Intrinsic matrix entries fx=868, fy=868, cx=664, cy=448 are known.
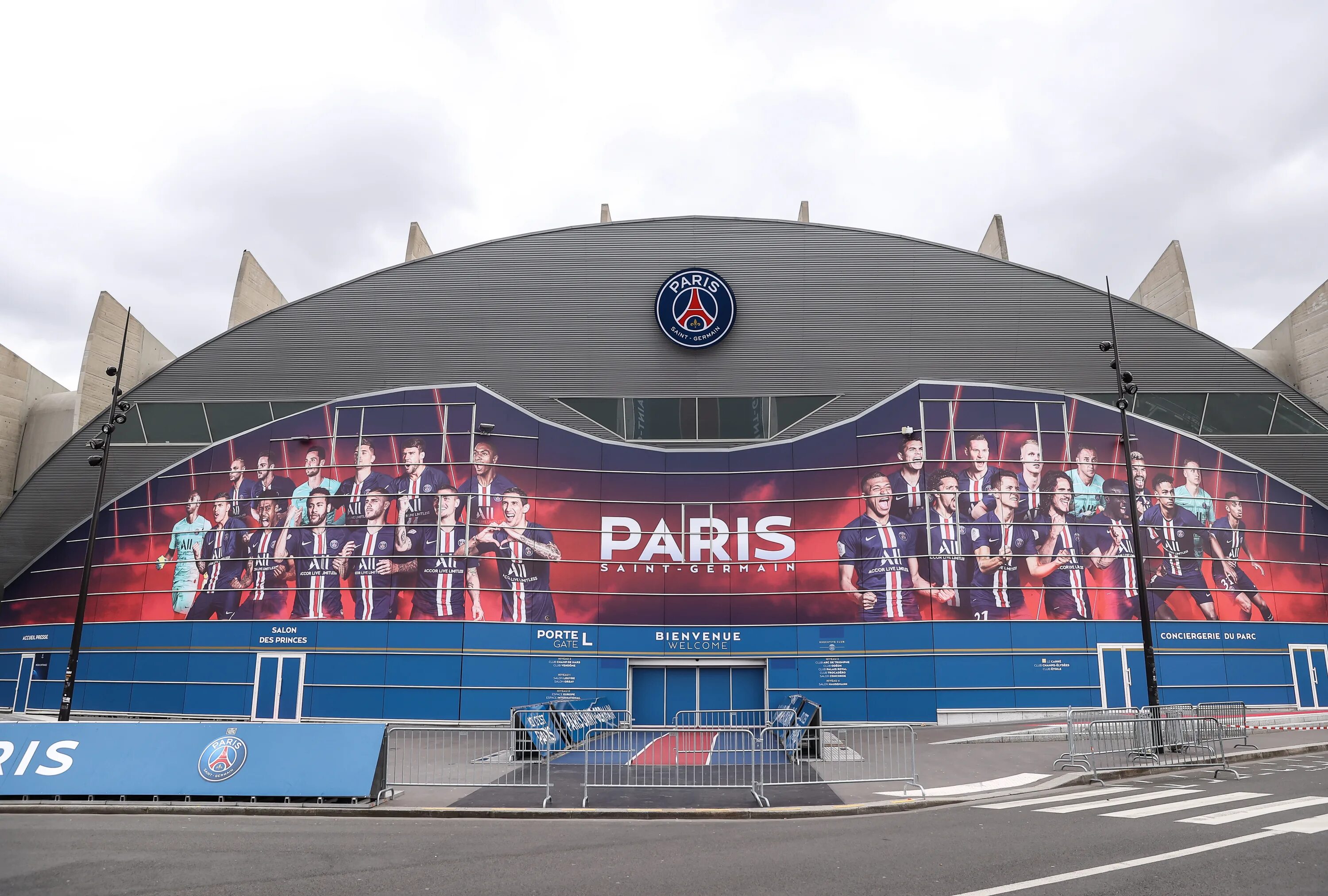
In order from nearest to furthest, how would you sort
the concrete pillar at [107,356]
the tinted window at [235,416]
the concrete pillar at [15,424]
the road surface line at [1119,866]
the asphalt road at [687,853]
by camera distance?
1. the road surface line at [1119,866]
2. the asphalt road at [687,853]
3. the tinted window at [235,416]
4. the concrete pillar at [107,356]
5. the concrete pillar at [15,424]

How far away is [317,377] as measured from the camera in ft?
107

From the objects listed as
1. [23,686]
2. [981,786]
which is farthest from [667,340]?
[23,686]

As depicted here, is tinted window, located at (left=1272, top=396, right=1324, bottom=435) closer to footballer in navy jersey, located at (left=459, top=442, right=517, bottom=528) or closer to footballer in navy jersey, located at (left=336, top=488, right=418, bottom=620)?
footballer in navy jersey, located at (left=459, top=442, right=517, bottom=528)

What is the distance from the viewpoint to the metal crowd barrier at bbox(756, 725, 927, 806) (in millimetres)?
16094

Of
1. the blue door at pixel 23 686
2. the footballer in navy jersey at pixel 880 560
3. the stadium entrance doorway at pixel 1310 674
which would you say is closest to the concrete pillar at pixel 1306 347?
the stadium entrance doorway at pixel 1310 674

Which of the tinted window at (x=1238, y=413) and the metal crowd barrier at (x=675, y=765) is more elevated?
the tinted window at (x=1238, y=413)

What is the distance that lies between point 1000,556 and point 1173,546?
6208 mm

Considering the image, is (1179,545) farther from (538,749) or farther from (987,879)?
(987,879)

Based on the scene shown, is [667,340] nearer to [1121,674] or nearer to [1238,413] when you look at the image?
[1121,674]

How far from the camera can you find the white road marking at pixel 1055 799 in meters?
14.1

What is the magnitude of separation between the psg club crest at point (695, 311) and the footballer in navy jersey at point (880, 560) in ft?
25.3

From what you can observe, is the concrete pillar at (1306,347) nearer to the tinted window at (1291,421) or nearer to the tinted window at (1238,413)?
the tinted window at (1291,421)

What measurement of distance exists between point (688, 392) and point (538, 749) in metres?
16.6

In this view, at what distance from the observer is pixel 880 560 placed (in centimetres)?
2939
